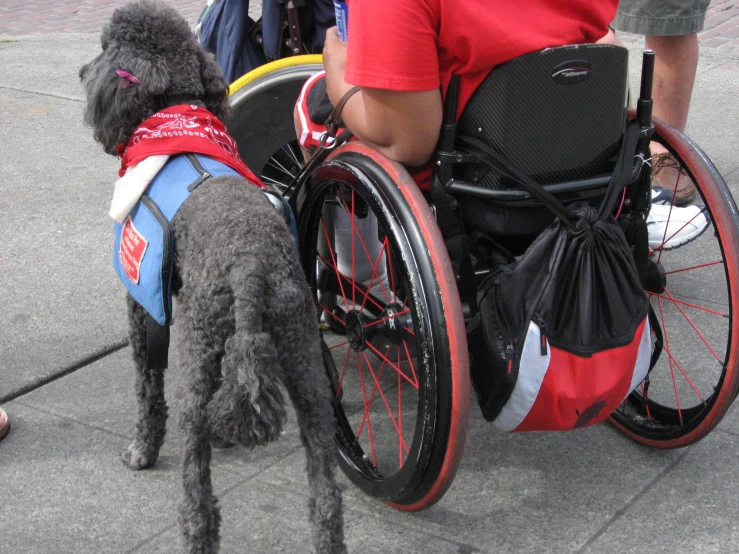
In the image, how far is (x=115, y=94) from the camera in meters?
2.69

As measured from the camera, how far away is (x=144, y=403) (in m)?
2.91

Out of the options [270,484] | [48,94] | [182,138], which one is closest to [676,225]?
[270,484]

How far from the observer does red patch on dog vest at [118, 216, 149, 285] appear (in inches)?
99.8

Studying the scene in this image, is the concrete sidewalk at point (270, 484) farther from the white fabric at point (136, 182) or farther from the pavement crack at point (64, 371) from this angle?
the white fabric at point (136, 182)

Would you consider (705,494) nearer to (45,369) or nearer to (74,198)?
(45,369)

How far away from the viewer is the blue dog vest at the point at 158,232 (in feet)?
8.07

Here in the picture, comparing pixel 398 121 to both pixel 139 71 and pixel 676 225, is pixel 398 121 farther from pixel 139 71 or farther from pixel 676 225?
pixel 676 225

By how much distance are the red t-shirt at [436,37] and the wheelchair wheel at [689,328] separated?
610mm

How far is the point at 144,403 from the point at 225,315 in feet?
2.80

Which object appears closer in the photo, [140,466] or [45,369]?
[140,466]

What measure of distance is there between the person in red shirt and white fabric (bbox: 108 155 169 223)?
0.63 meters

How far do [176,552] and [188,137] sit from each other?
119 centimetres

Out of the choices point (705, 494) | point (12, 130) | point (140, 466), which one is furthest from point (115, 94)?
point (12, 130)

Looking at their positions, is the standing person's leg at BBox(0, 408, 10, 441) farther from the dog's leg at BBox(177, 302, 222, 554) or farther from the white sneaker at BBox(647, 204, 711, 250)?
the white sneaker at BBox(647, 204, 711, 250)
